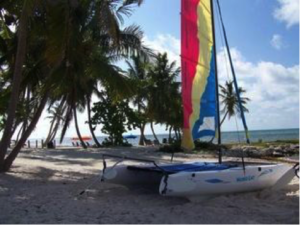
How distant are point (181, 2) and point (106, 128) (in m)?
24.8

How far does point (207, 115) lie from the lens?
11078 mm

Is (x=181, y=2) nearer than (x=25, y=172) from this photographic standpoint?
Yes

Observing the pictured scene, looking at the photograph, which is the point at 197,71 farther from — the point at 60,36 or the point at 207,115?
the point at 60,36

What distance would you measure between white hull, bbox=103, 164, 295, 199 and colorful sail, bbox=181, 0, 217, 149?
4.30ft

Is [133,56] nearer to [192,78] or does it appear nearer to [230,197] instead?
[192,78]

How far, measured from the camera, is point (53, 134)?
42812 millimetres

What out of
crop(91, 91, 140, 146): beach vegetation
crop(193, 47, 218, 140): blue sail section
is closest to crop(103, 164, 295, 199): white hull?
crop(193, 47, 218, 140): blue sail section

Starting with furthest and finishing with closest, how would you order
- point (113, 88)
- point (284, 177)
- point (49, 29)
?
1. point (113, 88)
2. point (49, 29)
3. point (284, 177)

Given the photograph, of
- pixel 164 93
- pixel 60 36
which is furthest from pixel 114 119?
pixel 60 36

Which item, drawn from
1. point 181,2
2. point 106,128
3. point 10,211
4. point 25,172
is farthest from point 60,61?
point 106,128

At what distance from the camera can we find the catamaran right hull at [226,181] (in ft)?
30.1

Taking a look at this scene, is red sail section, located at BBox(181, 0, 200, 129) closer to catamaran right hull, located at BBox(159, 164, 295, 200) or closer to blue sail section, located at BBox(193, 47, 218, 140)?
blue sail section, located at BBox(193, 47, 218, 140)

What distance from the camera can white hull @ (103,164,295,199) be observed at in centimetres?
921

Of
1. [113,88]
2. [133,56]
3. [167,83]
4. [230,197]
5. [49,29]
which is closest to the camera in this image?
[230,197]
